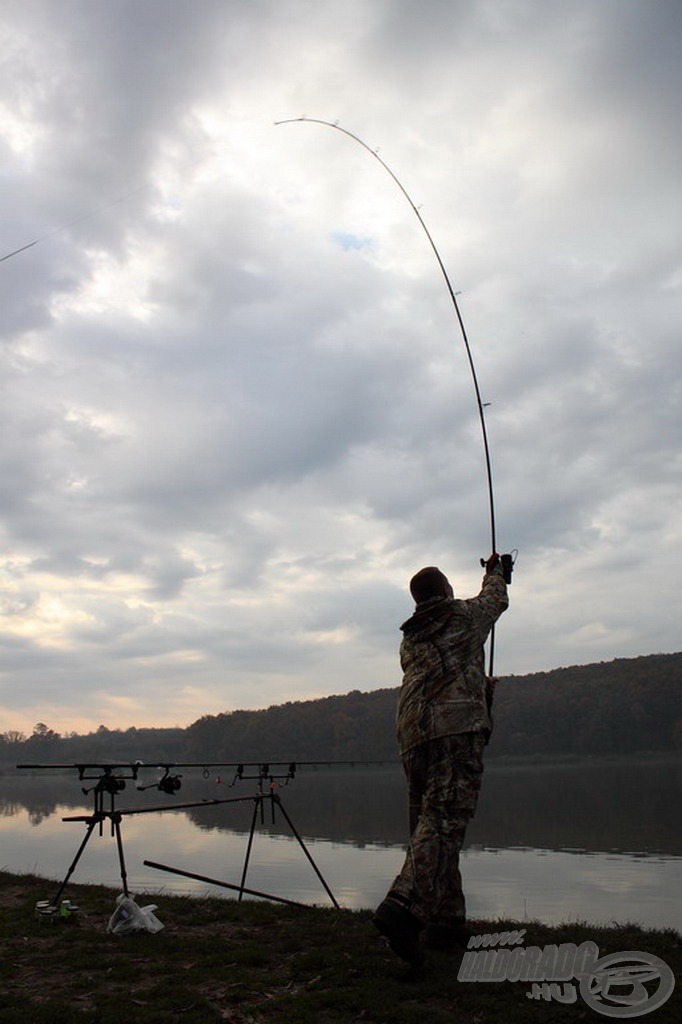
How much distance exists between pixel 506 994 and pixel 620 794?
3820 centimetres

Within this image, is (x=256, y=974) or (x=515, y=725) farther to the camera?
(x=515, y=725)

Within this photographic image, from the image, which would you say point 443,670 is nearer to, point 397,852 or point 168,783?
point 168,783

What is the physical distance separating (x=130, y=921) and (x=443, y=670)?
127 inches

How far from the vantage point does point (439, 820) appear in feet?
16.6

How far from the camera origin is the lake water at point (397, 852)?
12.6m

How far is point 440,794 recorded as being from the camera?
5148 millimetres

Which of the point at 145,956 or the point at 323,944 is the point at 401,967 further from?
the point at 145,956

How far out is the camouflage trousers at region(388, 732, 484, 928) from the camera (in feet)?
15.8

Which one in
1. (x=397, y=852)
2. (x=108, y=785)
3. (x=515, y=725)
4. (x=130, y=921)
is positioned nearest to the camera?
(x=130, y=921)

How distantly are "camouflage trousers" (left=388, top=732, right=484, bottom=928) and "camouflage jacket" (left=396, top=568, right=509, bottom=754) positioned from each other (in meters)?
0.11

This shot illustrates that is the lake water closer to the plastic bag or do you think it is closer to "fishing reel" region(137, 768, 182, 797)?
"fishing reel" region(137, 768, 182, 797)

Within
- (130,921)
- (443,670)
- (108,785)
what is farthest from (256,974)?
(108,785)

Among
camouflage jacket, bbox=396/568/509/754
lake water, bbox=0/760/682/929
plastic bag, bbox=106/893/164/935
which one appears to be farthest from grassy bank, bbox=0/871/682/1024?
lake water, bbox=0/760/682/929

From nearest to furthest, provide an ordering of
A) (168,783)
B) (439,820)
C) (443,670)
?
(439,820) → (443,670) → (168,783)
